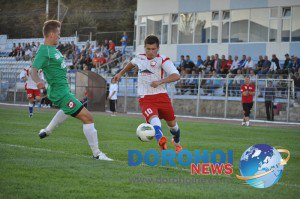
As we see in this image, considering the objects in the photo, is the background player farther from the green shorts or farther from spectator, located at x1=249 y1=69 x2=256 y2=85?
the green shorts

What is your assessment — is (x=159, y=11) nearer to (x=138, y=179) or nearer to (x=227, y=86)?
(x=227, y=86)

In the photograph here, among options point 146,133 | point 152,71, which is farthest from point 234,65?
point 146,133

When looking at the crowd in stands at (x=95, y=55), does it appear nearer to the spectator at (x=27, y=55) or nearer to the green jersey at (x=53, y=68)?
the spectator at (x=27, y=55)

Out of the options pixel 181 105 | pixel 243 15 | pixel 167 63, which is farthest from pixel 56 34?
pixel 243 15

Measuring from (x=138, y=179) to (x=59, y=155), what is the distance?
3021mm

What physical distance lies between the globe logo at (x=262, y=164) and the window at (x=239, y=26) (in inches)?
1228

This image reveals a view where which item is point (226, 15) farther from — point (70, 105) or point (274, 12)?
point (70, 105)

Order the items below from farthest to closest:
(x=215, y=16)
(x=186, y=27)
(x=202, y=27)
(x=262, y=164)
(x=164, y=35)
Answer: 1. (x=164, y=35)
2. (x=186, y=27)
3. (x=202, y=27)
4. (x=215, y=16)
5. (x=262, y=164)

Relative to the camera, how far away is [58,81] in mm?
11172

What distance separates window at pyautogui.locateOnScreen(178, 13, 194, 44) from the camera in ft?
136

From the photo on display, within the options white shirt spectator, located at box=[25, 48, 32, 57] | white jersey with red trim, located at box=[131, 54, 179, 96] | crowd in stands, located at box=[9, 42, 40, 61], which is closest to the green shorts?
white jersey with red trim, located at box=[131, 54, 179, 96]

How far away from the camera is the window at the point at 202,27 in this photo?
40.4 m

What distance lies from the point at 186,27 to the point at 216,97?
9562 mm

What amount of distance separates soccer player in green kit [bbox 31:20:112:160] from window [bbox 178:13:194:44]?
101 ft
